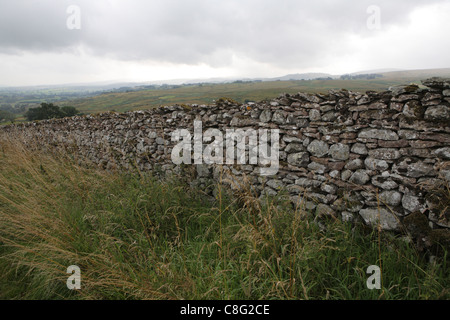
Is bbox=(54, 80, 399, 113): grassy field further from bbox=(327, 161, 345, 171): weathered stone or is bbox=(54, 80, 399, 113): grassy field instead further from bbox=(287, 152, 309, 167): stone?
bbox=(327, 161, 345, 171): weathered stone

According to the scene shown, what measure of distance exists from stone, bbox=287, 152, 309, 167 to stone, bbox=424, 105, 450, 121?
1.52 metres

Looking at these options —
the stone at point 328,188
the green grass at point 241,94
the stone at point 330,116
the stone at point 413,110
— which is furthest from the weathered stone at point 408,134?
the green grass at point 241,94

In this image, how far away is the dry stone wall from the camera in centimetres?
265

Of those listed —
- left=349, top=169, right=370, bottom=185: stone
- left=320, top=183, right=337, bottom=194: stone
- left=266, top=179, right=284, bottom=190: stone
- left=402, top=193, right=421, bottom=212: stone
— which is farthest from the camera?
left=266, top=179, right=284, bottom=190: stone

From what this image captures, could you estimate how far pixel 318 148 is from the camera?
3471mm

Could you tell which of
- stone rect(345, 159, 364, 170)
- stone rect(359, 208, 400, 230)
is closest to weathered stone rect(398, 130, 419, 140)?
stone rect(345, 159, 364, 170)

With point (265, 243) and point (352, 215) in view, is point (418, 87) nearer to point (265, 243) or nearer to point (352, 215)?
point (352, 215)

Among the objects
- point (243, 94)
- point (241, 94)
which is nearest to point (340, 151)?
point (243, 94)

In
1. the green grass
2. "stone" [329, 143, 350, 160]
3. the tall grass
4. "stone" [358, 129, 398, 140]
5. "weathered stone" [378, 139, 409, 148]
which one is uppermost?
the green grass

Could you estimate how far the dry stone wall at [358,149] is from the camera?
2646 mm

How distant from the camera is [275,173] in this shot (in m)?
3.88

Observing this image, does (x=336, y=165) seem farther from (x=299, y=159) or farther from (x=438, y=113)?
(x=438, y=113)

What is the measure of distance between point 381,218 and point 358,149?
3.16 ft
